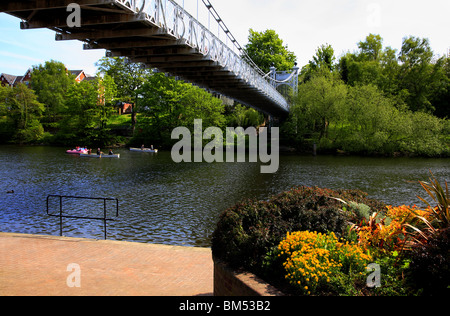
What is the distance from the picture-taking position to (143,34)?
16.1m

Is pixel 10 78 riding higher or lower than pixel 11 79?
higher

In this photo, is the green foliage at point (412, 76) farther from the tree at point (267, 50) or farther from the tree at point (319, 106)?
the tree at point (267, 50)

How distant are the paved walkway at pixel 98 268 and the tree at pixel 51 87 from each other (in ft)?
192

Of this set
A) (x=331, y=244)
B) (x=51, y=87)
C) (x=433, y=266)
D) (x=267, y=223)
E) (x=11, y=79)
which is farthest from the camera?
(x=11, y=79)

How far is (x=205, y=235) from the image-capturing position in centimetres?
1158

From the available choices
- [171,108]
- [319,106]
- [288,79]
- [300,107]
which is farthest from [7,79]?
[319,106]

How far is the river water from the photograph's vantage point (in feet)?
40.1

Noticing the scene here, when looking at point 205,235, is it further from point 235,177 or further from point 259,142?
point 259,142

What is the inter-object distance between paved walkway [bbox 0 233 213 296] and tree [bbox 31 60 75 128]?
2307 inches

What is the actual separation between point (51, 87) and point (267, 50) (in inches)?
1742

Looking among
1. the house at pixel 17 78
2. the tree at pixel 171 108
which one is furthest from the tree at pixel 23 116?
the house at pixel 17 78

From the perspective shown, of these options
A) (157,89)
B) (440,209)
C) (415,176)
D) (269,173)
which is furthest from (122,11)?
(157,89)

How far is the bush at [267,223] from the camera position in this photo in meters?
5.00

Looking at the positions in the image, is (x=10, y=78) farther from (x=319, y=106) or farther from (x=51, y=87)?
(x=319, y=106)
